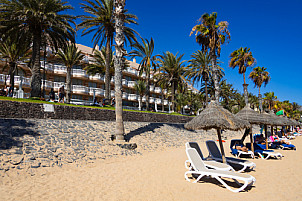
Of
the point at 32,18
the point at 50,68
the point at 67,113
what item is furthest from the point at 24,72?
the point at 67,113

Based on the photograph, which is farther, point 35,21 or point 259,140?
point 35,21

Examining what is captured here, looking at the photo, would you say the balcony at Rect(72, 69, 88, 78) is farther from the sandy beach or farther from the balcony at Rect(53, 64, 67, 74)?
the sandy beach

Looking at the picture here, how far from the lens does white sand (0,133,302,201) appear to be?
5.14 metres

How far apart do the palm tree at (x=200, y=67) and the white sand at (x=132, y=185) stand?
24310 millimetres

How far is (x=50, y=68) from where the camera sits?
104ft

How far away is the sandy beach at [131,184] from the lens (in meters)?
5.15

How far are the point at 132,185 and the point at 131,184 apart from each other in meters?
0.11

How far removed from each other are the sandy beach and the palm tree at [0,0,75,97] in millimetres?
12682

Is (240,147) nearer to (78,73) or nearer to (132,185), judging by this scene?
(132,185)

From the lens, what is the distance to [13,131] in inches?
356

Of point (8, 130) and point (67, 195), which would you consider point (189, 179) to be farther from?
point (8, 130)

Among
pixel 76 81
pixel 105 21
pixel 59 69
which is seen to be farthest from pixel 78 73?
pixel 105 21

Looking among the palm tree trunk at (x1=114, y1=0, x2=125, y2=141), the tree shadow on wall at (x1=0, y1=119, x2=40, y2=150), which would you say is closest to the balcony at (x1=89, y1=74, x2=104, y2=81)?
the palm tree trunk at (x1=114, y1=0, x2=125, y2=141)

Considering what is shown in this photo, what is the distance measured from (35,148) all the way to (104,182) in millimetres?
4060
